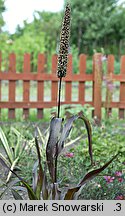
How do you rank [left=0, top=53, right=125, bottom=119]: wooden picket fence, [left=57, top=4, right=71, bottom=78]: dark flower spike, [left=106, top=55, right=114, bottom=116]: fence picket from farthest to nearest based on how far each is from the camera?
1. [left=0, top=53, right=125, bottom=119]: wooden picket fence
2. [left=106, top=55, right=114, bottom=116]: fence picket
3. [left=57, top=4, right=71, bottom=78]: dark flower spike

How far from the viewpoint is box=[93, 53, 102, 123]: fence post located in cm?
627

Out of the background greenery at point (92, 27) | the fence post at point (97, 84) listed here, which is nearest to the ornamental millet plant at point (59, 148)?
the fence post at point (97, 84)

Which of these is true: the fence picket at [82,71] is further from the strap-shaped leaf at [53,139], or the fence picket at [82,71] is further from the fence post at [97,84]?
the strap-shaped leaf at [53,139]

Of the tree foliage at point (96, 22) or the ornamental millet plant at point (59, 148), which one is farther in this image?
the tree foliage at point (96, 22)

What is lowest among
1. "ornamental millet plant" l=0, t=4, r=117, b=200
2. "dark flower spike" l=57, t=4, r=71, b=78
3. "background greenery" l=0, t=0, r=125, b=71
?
"ornamental millet plant" l=0, t=4, r=117, b=200

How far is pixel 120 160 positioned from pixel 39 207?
1622 millimetres

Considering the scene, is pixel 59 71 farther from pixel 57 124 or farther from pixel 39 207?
pixel 39 207

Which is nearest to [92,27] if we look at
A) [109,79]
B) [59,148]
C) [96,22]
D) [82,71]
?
[96,22]

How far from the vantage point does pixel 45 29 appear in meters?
23.9

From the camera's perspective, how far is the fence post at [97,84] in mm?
6270

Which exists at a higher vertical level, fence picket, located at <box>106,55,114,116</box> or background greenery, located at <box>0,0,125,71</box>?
background greenery, located at <box>0,0,125,71</box>

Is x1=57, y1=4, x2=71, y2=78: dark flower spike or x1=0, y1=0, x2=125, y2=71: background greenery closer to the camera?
x1=57, y1=4, x2=71, y2=78: dark flower spike

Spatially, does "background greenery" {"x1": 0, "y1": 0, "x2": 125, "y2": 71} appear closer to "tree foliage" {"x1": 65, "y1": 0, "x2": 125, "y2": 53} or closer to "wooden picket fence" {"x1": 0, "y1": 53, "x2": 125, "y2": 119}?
"tree foliage" {"x1": 65, "y1": 0, "x2": 125, "y2": 53}

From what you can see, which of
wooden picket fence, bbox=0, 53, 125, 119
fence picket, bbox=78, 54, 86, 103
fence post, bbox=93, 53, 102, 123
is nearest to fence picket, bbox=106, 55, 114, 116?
wooden picket fence, bbox=0, 53, 125, 119
